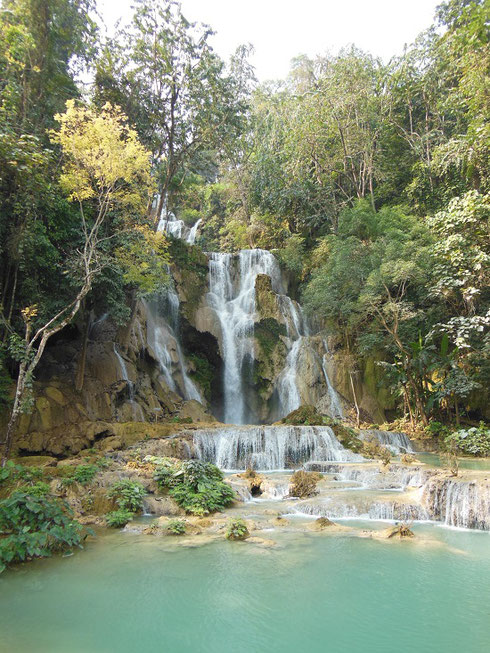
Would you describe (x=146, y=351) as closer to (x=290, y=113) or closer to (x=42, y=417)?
(x=42, y=417)

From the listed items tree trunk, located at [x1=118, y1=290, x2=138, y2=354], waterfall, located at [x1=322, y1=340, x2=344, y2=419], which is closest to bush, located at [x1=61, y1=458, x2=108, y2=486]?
tree trunk, located at [x1=118, y1=290, x2=138, y2=354]

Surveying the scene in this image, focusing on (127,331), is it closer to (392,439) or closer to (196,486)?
(196,486)

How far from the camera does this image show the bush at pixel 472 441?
12609 millimetres

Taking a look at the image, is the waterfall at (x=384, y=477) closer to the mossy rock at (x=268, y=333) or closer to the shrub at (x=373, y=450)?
the shrub at (x=373, y=450)

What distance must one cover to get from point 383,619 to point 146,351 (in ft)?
45.5

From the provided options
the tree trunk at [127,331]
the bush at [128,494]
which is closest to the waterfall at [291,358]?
the tree trunk at [127,331]

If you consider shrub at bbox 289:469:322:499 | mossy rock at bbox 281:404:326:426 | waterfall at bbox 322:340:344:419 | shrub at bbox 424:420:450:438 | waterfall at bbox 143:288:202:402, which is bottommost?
shrub at bbox 289:469:322:499

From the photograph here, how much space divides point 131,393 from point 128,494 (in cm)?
728

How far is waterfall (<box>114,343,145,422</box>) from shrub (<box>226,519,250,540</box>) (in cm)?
859

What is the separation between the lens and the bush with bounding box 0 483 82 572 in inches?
199

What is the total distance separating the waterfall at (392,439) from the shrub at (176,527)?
29.1 ft

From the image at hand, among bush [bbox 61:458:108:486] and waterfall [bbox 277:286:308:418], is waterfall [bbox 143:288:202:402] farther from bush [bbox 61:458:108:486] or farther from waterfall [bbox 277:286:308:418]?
bush [bbox 61:458:108:486]

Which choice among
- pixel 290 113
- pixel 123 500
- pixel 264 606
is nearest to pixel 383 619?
pixel 264 606

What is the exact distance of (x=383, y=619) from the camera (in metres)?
3.99
